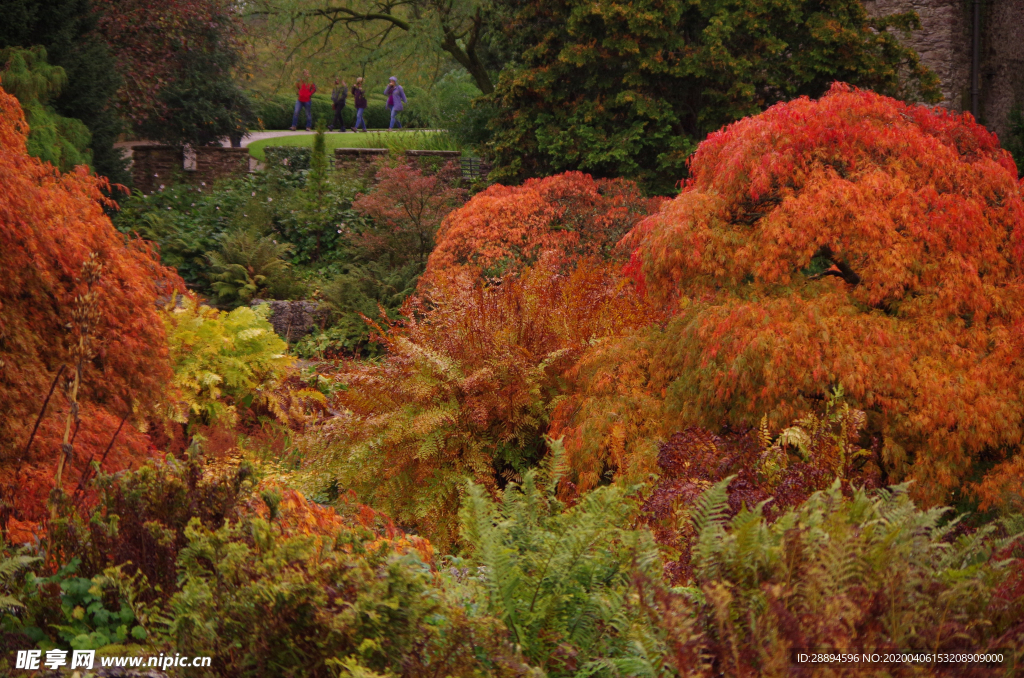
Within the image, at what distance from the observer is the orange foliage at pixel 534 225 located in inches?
425

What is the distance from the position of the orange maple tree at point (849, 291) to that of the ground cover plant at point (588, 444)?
0.02 meters

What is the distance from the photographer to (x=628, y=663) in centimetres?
264

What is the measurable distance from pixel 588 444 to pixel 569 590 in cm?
301

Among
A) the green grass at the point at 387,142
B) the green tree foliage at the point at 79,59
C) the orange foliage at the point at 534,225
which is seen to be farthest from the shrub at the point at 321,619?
the green grass at the point at 387,142

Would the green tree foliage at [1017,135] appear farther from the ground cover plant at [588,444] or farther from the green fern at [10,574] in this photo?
the green fern at [10,574]

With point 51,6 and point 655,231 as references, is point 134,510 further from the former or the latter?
point 51,6

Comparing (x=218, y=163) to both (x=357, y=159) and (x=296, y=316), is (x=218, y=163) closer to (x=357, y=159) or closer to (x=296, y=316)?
(x=357, y=159)

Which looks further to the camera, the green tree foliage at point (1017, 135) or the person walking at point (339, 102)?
the person walking at point (339, 102)

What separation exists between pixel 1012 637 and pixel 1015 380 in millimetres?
3338

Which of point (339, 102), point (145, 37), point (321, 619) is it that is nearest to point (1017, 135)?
point (321, 619)

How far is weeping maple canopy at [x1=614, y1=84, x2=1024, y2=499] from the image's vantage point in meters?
5.26

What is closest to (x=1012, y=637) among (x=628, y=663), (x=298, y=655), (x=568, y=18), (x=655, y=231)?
(x=628, y=663)

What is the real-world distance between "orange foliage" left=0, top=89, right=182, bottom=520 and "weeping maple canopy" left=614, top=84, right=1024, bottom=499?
3.59 meters

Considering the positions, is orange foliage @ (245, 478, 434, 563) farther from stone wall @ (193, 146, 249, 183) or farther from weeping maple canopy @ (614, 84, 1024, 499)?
stone wall @ (193, 146, 249, 183)
